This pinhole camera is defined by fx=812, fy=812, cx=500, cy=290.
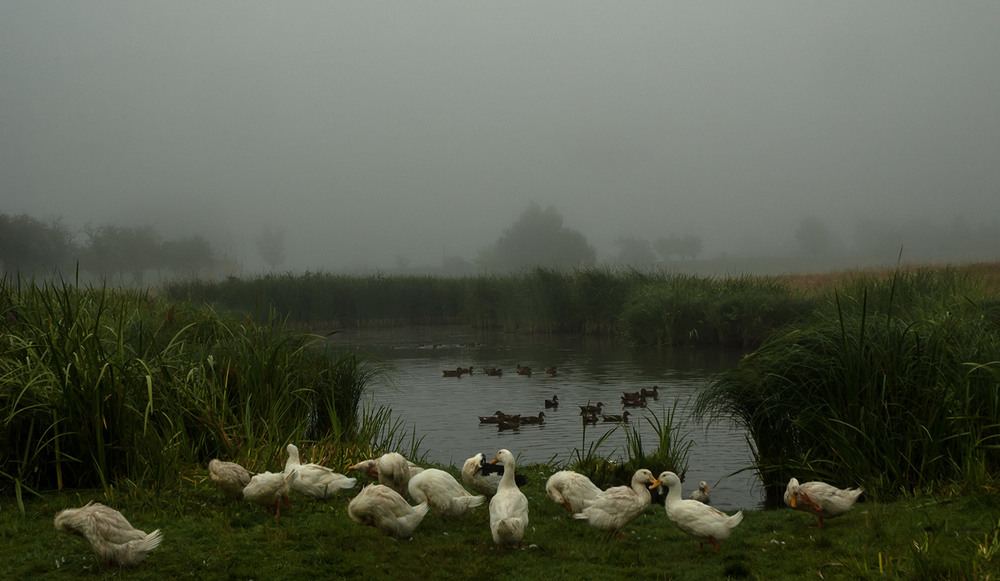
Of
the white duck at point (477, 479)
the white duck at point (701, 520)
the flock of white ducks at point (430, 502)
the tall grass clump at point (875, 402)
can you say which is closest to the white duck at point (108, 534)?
the flock of white ducks at point (430, 502)

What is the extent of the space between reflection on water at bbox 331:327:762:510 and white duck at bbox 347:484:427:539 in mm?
2891

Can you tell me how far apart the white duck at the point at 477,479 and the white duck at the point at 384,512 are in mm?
1366

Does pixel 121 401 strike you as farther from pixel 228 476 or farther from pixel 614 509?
pixel 614 509

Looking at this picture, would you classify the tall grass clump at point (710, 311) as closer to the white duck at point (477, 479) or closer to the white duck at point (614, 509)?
the white duck at point (477, 479)

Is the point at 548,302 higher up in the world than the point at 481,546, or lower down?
higher up

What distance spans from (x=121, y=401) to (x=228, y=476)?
1.66 m

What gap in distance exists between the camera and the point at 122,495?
7898 mm

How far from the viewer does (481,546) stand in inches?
282

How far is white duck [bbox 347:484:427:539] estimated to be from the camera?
6945mm

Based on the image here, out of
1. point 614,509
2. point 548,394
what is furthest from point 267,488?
point 548,394

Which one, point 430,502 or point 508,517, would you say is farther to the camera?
point 430,502

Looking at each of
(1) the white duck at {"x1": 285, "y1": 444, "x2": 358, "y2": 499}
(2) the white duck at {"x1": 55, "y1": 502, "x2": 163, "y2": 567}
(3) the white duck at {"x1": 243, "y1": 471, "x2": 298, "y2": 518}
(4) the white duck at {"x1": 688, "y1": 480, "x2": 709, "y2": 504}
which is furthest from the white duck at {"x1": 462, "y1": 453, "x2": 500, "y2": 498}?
(2) the white duck at {"x1": 55, "y1": 502, "x2": 163, "y2": 567}

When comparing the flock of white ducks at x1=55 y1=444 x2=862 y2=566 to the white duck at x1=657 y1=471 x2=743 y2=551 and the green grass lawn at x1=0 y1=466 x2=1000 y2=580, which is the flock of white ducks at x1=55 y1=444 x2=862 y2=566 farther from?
the green grass lawn at x1=0 y1=466 x2=1000 y2=580

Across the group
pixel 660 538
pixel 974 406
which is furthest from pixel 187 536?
pixel 974 406
